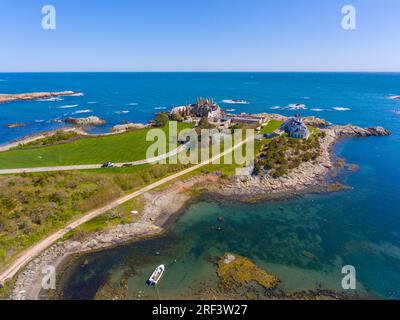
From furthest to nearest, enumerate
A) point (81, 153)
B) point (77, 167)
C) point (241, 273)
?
1. point (81, 153)
2. point (77, 167)
3. point (241, 273)

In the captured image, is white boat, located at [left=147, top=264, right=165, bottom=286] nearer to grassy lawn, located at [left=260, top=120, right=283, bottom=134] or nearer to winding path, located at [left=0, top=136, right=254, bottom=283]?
winding path, located at [left=0, top=136, right=254, bottom=283]

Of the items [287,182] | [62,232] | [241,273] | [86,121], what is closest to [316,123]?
[287,182]

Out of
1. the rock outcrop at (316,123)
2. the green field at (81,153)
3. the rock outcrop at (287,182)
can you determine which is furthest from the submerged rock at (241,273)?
the rock outcrop at (316,123)

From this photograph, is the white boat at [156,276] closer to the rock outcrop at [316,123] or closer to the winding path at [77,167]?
the winding path at [77,167]

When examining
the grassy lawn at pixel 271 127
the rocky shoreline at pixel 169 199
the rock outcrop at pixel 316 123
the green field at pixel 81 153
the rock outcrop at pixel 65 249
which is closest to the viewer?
the rock outcrop at pixel 65 249

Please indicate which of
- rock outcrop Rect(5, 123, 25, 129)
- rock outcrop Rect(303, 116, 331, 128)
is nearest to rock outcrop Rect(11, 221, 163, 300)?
rock outcrop Rect(5, 123, 25, 129)

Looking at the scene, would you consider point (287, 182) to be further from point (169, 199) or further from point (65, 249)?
point (65, 249)
